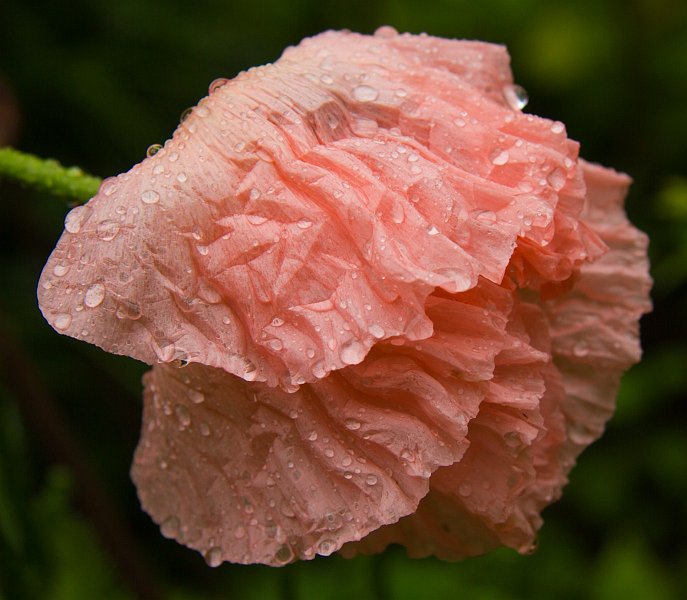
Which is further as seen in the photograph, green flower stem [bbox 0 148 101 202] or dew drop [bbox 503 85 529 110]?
dew drop [bbox 503 85 529 110]

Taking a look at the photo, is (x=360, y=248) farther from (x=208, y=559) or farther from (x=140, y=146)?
(x=140, y=146)

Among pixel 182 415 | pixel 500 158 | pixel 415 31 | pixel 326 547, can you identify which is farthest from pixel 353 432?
pixel 415 31

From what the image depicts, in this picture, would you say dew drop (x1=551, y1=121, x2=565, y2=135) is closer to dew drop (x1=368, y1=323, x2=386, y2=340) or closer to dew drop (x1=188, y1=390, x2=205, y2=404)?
dew drop (x1=368, y1=323, x2=386, y2=340)

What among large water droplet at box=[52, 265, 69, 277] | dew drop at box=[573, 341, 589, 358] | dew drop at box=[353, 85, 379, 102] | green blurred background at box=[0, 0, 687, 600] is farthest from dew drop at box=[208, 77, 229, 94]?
green blurred background at box=[0, 0, 687, 600]

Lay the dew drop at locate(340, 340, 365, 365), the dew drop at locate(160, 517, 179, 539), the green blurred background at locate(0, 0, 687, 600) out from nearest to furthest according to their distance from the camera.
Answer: the dew drop at locate(340, 340, 365, 365)
the dew drop at locate(160, 517, 179, 539)
the green blurred background at locate(0, 0, 687, 600)

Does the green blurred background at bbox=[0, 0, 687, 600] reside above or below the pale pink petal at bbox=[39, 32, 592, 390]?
below

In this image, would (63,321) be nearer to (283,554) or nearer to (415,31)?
(283,554)

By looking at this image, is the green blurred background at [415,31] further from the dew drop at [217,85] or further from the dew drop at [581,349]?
the dew drop at [217,85]

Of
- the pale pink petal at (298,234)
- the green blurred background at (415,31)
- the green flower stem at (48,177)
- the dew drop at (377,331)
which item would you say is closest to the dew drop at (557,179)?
the pale pink petal at (298,234)
